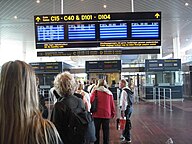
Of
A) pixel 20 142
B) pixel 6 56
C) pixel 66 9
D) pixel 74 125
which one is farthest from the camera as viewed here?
pixel 6 56

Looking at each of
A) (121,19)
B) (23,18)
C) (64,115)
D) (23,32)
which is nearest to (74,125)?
(64,115)

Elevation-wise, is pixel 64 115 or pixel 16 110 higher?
pixel 16 110

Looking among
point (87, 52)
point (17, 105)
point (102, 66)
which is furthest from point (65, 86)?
point (102, 66)

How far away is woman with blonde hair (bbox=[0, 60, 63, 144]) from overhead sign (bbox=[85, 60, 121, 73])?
18301 millimetres

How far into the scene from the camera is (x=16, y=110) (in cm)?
117

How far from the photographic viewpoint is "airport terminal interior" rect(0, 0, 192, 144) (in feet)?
18.9

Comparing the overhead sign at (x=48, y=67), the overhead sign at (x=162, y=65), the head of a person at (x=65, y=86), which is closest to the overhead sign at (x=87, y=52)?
the head of a person at (x=65, y=86)

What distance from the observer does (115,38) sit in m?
5.77

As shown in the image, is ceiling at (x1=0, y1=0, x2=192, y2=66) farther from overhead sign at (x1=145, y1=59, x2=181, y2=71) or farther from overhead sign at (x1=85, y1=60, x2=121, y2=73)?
overhead sign at (x1=85, y1=60, x2=121, y2=73)

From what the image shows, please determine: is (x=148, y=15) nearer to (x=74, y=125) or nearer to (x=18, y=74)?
(x=74, y=125)

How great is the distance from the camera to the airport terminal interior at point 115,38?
5754 millimetres

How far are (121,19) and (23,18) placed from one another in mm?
7682

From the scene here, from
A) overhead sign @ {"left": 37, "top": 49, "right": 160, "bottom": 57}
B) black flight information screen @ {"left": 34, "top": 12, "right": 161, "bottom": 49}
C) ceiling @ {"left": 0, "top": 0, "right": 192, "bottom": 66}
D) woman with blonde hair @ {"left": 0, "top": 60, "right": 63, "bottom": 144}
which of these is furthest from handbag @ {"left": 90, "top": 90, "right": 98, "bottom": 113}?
ceiling @ {"left": 0, "top": 0, "right": 192, "bottom": 66}

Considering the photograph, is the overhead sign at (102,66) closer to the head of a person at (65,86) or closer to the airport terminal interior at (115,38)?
the airport terminal interior at (115,38)
